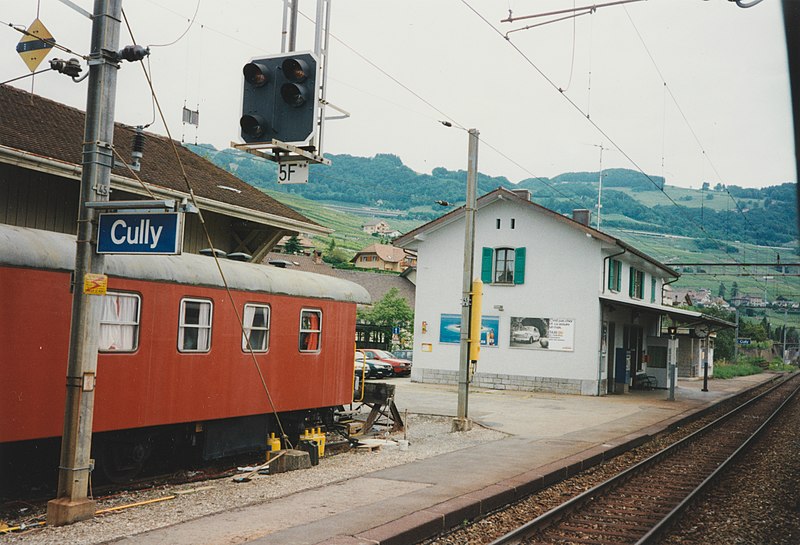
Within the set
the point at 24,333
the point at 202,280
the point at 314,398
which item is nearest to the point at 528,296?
the point at 314,398

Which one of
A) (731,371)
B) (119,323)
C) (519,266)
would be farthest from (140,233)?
(731,371)

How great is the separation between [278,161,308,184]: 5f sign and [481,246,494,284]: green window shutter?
72.1 feet

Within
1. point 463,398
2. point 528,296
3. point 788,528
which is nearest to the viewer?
point 788,528

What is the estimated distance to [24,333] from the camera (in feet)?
25.9

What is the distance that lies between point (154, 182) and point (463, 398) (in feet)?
24.7

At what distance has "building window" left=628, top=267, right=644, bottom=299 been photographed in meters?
32.1

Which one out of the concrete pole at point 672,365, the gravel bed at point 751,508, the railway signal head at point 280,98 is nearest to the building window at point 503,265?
the concrete pole at point 672,365

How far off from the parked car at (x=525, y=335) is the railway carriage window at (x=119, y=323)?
66.8 ft

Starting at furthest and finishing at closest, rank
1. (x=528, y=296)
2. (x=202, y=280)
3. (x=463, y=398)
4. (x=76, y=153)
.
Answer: (x=528, y=296), (x=463, y=398), (x=76, y=153), (x=202, y=280)

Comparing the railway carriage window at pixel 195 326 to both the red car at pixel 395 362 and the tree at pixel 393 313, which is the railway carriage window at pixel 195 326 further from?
the tree at pixel 393 313

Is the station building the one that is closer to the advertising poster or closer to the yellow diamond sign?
the advertising poster

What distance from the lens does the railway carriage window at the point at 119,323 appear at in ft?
29.2

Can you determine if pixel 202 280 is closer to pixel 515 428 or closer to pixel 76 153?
pixel 76 153

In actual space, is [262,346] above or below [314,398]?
above
